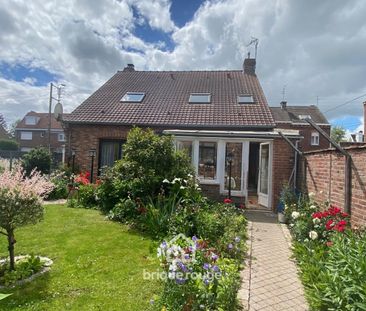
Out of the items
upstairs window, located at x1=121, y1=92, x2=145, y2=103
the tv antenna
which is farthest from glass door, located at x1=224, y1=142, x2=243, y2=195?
the tv antenna

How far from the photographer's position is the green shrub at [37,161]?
1273cm

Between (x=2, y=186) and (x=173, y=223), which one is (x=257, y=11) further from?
(x=2, y=186)

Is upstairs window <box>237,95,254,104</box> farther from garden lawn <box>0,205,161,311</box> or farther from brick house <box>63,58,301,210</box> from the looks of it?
garden lawn <box>0,205,161,311</box>

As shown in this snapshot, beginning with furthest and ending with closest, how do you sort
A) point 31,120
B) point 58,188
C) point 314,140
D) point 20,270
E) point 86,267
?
point 31,120 → point 314,140 → point 58,188 → point 86,267 → point 20,270

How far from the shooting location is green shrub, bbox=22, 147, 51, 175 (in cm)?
1273

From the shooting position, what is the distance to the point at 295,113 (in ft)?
104

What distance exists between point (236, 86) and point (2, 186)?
43.1 feet

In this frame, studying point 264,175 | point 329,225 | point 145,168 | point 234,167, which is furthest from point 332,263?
point 264,175

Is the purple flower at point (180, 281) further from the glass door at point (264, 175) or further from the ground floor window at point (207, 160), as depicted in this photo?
the glass door at point (264, 175)

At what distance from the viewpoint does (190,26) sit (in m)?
10.3

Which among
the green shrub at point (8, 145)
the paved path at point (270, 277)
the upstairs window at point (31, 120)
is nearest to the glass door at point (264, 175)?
the paved path at point (270, 277)

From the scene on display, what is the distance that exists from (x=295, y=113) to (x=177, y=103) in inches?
891

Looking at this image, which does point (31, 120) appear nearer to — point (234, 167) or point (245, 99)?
point (245, 99)

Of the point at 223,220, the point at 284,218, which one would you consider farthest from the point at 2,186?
the point at 284,218
